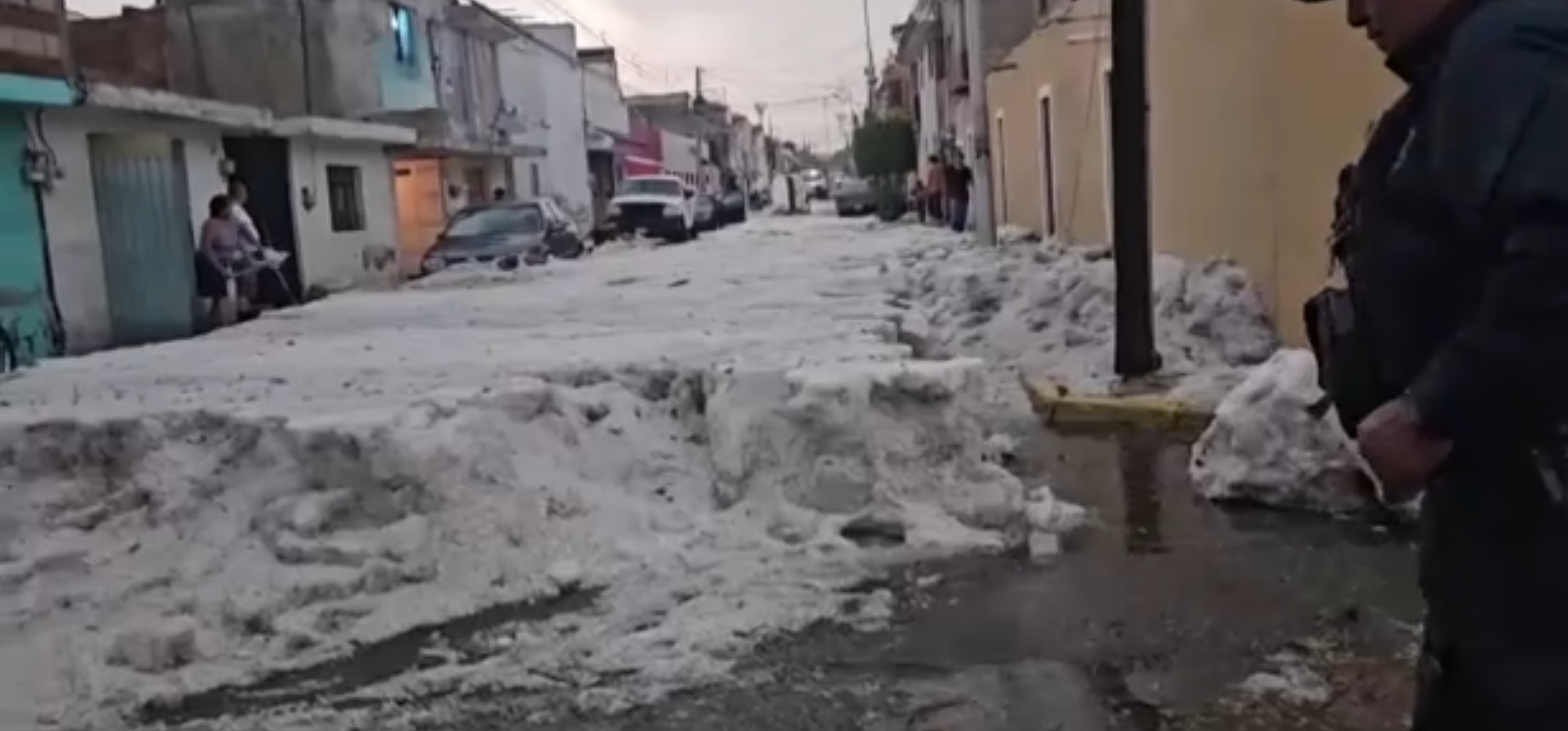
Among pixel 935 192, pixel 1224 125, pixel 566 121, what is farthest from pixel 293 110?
pixel 1224 125

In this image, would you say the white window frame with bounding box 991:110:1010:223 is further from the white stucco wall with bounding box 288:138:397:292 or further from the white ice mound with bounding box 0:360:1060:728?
the white ice mound with bounding box 0:360:1060:728

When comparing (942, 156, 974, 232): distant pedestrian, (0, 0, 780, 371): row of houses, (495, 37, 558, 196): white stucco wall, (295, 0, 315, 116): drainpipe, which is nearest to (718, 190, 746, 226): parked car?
(0, 0, 780, 371): row of houses

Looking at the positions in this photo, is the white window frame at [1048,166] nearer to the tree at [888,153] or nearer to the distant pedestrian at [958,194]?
the distant pedestrian at [958,194]

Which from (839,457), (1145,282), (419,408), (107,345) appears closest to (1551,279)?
(839,457)

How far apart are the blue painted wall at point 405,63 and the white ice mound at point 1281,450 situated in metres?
27.4

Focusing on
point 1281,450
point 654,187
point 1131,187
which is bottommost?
point 1281,450

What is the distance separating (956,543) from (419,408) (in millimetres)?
2454

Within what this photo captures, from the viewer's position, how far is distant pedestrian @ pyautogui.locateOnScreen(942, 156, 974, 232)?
31547 millimetres

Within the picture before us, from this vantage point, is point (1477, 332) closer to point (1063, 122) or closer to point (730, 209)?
point (1063, 122)

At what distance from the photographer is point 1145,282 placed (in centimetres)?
977

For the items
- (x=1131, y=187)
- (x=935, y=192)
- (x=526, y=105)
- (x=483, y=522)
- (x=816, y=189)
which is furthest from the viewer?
(x=816, y=189)

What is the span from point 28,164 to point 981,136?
15387 mm

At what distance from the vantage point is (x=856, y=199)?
56.3 metres

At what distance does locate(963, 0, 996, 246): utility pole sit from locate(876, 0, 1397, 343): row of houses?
2294mm
